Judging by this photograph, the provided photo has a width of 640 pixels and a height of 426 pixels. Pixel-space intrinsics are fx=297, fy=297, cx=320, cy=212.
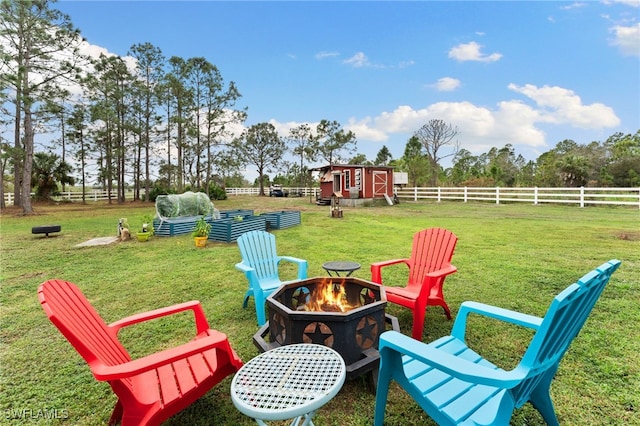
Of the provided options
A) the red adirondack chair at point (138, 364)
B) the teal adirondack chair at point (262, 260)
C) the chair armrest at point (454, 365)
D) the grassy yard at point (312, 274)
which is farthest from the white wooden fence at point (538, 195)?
the red adirondack chair at point (138, 364)

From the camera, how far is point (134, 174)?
2238 centimetres

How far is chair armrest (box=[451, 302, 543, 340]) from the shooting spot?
1622 mm

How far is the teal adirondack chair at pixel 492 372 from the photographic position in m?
1.16

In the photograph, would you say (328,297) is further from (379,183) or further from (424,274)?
(379,183)

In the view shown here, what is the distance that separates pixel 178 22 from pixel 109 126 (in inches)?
582

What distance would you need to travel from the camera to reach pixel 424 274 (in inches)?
125

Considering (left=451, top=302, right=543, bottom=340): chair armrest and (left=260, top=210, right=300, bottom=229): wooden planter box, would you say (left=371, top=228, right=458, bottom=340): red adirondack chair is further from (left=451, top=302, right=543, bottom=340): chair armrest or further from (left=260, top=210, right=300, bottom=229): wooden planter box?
(left=260, top=210, right=300, bottom=229): wooden planter box

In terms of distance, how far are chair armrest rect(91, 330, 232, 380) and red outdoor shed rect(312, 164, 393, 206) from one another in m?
17.3

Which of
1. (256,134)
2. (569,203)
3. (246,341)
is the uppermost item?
(256,134)

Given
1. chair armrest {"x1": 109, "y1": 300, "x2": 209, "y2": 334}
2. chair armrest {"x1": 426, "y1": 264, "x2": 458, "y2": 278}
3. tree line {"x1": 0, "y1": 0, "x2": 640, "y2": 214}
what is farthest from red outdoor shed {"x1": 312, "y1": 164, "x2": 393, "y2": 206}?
chair armrest {"x1": 109, "y1": 300, "x2": 209, "y2": 334}

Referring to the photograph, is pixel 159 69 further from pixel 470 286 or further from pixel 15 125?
pixel 470 286

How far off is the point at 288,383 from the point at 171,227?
7.92 metres

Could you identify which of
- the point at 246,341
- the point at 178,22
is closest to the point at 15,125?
the point at 178,22

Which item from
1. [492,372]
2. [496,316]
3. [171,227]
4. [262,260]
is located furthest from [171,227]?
[492,372]
